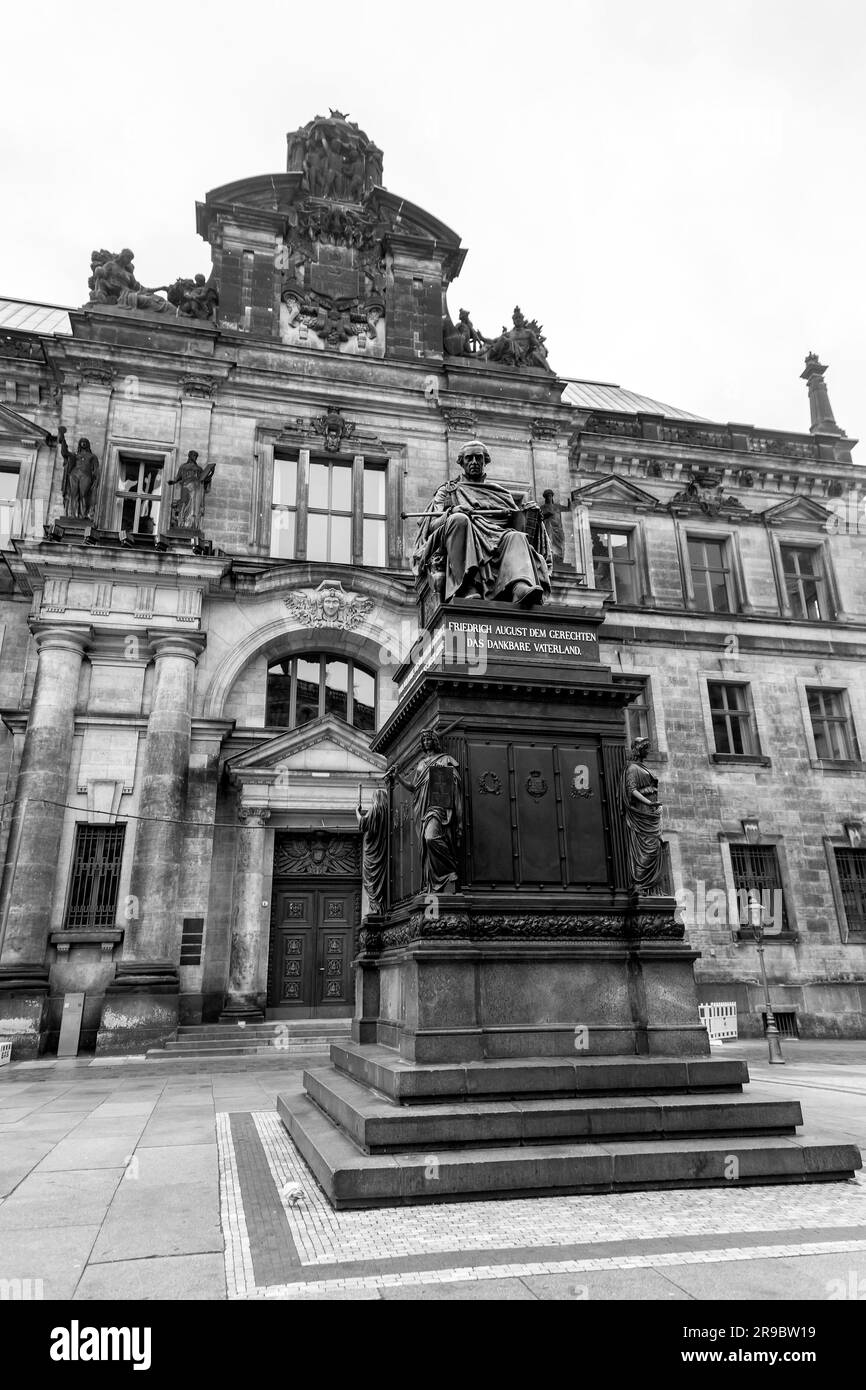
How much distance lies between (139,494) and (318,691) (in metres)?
6.87

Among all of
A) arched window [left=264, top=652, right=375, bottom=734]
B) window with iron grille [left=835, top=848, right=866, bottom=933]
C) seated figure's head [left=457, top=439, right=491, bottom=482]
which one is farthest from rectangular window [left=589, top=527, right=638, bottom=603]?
seated figure's head [left=457, top=439, right=491, bottom=482]

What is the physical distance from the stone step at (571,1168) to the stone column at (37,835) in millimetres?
13115

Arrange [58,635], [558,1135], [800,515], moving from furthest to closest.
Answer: [800,515]
[58,635]
[558,1135]

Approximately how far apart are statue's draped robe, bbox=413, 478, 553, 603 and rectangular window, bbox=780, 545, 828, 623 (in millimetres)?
20327

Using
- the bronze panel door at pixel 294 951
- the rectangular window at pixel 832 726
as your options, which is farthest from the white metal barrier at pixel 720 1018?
the bronze panel door at pixel 294 951

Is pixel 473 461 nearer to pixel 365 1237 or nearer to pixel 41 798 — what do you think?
pixel 365 1237

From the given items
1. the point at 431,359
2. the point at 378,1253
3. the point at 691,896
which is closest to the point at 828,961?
the point at 691,896

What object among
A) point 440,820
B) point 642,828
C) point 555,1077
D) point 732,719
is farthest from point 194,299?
point 555,1077

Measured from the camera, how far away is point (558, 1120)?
6320mm

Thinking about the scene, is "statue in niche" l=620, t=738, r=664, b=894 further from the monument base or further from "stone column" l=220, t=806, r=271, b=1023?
"stone column" l=220, t=806, r=271, b=1023

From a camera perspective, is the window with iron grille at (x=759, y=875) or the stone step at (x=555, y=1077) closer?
the stone step at (x=555, y=1077)

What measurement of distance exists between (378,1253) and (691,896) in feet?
65.7

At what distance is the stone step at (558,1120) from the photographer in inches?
240

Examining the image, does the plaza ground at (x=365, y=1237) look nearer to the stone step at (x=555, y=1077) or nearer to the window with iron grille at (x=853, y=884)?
the stone step at (x=555, y=1077)
